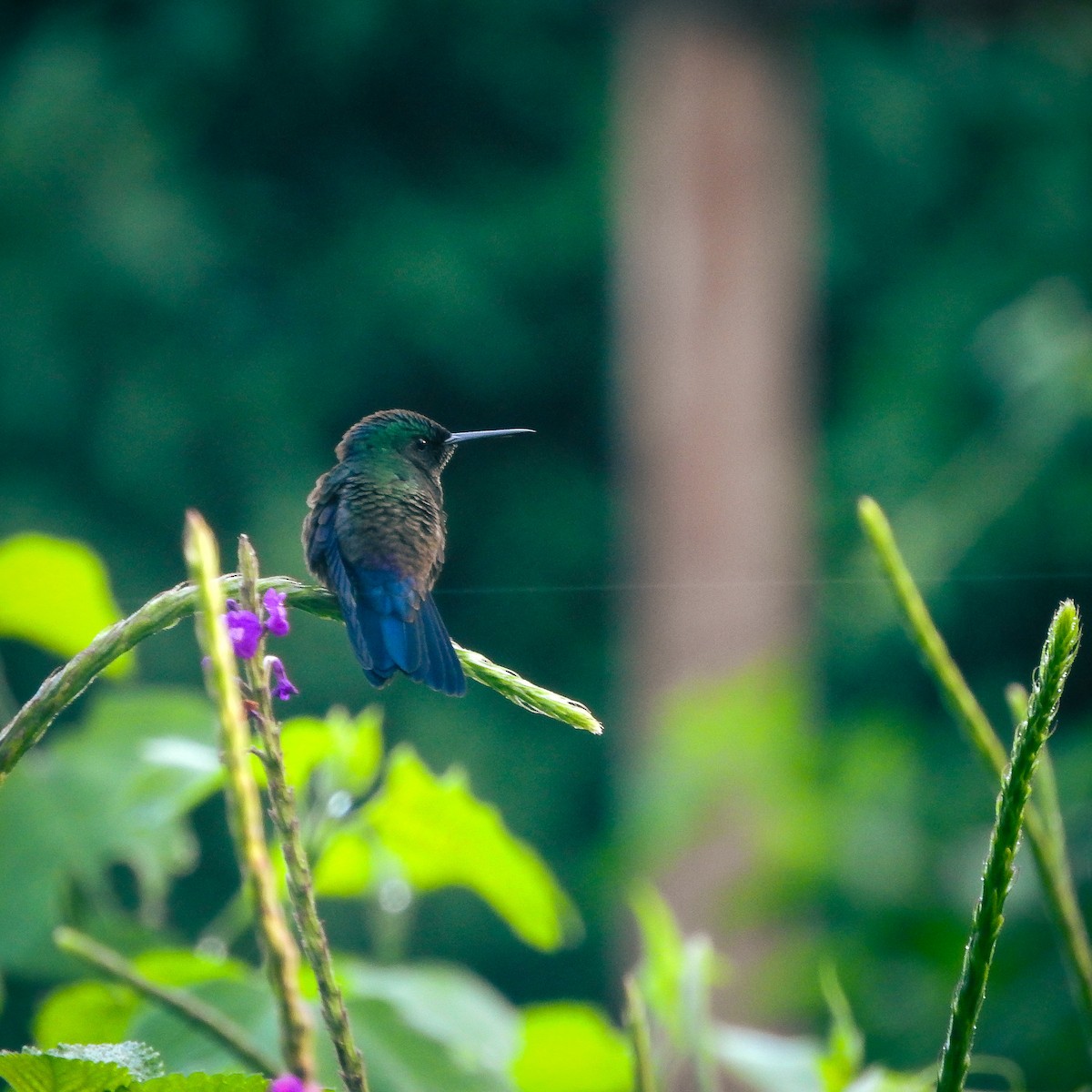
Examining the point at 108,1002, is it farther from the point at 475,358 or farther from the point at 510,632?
the point at 475,358

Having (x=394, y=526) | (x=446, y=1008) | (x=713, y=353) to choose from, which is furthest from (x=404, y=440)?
(x=713, y=353)

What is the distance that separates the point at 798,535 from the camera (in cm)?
492

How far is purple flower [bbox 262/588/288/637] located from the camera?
31cm

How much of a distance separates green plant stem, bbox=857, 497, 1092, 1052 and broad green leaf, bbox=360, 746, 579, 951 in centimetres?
38

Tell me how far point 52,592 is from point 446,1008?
1.10 feet

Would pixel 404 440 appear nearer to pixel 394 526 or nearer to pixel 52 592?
pixel 394 526

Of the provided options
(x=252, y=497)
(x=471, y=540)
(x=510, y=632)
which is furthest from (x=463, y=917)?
(x=252, y=497)

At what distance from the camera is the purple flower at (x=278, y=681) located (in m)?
0.30

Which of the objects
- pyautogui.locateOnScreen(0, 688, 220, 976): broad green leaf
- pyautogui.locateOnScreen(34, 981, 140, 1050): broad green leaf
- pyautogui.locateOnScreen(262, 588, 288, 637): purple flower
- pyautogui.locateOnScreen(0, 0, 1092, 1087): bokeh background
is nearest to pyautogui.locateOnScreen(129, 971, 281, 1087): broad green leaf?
pyautogui.locateOnScreen(34, 981, 140, 1050): broad green leaf

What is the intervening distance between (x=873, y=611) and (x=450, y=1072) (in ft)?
15.1

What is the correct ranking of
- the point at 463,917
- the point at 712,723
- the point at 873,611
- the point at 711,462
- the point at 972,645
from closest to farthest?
the point at 712,723 < the point at 711,462 < the point at 873,611 < the point at 972,645 < the point at 463,917

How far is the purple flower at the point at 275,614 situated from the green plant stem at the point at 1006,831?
0.51 ft

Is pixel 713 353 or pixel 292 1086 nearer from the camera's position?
pixel 292 1086

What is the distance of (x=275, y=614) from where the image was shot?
321 millimetres
